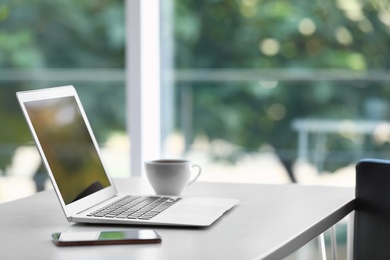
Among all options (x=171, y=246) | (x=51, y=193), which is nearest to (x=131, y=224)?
(x=171, y=246)

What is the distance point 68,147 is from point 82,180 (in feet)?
0.24

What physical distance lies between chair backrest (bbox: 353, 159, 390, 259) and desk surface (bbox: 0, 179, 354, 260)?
0.04m

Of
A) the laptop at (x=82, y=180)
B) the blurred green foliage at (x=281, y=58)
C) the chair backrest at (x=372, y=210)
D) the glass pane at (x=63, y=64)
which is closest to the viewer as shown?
the laptop at (x=82, y=180)

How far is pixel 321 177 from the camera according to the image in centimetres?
358

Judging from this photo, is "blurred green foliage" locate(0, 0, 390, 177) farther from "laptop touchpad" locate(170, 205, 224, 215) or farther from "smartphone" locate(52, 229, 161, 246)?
"smartphone" locate(52, 229, 161, 246)

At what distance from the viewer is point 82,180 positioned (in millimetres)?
1661

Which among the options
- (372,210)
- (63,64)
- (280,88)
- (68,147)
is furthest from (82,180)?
(63,64)

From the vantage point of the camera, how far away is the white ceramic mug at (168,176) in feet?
5.92

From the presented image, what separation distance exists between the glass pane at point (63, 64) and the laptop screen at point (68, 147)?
201 cm

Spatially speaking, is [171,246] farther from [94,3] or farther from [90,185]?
[94,3]

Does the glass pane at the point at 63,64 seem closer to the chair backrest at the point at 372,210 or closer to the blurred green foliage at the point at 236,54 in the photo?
the blurred green foliage at the point at 236,54

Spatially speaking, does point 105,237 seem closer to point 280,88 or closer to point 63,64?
point 280,88

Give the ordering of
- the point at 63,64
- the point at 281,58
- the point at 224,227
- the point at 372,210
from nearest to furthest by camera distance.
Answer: the point at 224,227 → the point at 372,210 → the point at 281,58 → the point at 63,64

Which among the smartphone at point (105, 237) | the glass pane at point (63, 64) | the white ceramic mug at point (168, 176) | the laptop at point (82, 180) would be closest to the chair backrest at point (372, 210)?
the laptop at point (82, 180)
